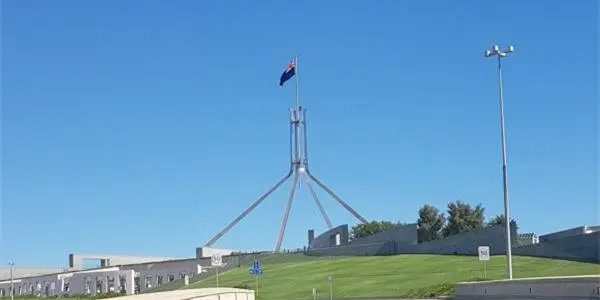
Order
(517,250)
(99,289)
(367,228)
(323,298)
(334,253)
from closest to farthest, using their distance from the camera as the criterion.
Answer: (323,298), (517,250), (334,253), (99,289), (367,228)

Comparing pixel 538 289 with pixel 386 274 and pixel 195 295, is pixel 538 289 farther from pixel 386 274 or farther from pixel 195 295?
pixel 386 274

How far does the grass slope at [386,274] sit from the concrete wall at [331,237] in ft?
38.1

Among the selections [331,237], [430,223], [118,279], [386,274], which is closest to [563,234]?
[386,274]

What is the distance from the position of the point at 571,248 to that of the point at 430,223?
62869 mm

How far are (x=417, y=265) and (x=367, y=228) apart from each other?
63619 mm

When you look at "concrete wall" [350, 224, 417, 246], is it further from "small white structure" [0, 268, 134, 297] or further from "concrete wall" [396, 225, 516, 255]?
"small white structure" [0, 268, 134, 297]

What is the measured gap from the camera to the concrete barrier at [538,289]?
23500mm

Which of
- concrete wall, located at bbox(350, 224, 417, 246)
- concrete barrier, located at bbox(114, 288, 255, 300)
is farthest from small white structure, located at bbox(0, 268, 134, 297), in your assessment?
concrete barrier, located at bbox(114, 288, 255, 300)

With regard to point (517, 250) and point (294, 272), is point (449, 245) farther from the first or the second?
point (294, 272)

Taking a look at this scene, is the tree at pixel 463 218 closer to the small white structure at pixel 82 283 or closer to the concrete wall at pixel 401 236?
the concrete wall at pixel 401 236

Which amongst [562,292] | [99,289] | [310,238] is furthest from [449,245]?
[562,292]

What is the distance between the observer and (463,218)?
124 metres

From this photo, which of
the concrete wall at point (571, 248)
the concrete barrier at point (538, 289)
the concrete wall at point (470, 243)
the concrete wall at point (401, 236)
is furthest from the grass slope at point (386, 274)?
the concrete barrier at point (538, 289)

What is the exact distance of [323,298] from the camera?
57562mm
